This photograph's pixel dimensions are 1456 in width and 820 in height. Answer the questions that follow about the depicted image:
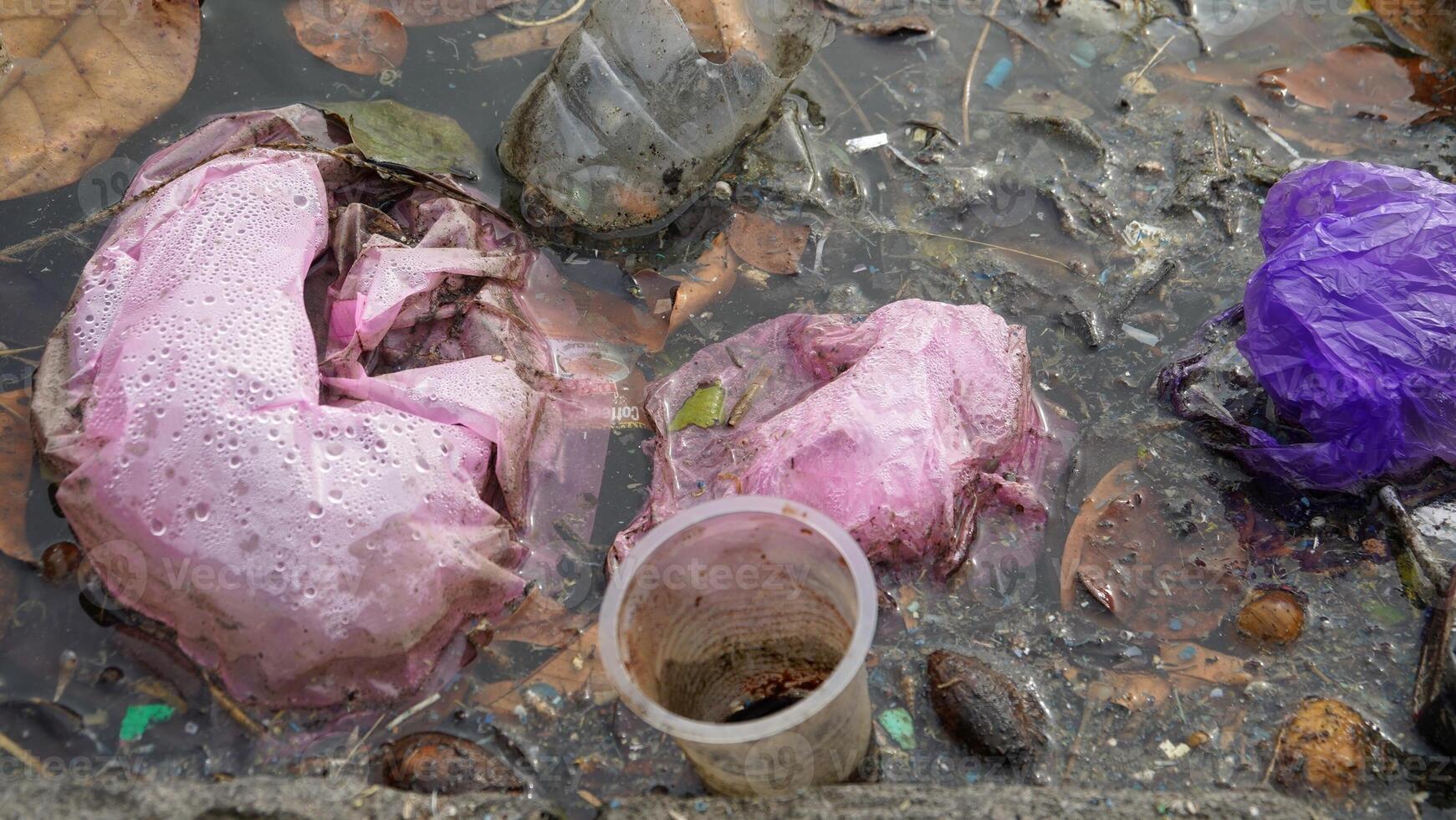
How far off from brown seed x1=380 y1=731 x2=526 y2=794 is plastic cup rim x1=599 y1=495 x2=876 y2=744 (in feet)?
1.68

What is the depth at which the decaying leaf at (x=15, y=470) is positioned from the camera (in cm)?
253

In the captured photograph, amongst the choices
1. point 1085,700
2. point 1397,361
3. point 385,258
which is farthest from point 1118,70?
point 385,258

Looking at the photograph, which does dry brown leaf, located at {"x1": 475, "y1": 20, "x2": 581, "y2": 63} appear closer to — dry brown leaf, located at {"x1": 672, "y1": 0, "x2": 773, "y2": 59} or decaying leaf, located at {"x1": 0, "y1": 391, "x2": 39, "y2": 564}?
dry brown leaf, located at {"x1": 672, "y1": 0, "x2": 773, "y2": 59}

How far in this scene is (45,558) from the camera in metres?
2.50

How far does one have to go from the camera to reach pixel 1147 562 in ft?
8.78

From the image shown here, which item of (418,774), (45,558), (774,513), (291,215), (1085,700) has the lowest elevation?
(1085,700)

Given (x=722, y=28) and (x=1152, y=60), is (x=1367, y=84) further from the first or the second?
(x=722, y=28)

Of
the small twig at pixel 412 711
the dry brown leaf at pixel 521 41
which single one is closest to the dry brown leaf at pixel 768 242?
the dry brown leaf at pixel 521 41

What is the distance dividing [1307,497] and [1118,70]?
1.83 meters

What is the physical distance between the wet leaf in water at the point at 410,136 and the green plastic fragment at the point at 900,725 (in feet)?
7.10

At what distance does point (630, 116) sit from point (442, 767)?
2001 millimetres

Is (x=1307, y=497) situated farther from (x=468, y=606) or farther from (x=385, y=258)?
(x=385, y=258)

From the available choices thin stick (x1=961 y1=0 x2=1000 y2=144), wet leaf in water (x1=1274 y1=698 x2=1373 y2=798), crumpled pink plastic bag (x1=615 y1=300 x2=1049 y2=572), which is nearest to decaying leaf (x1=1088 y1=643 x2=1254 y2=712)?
wet leaf in water (x1=1274 y1=698 x2=1373 y2=798)

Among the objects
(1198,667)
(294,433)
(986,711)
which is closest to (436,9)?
(294,433)
